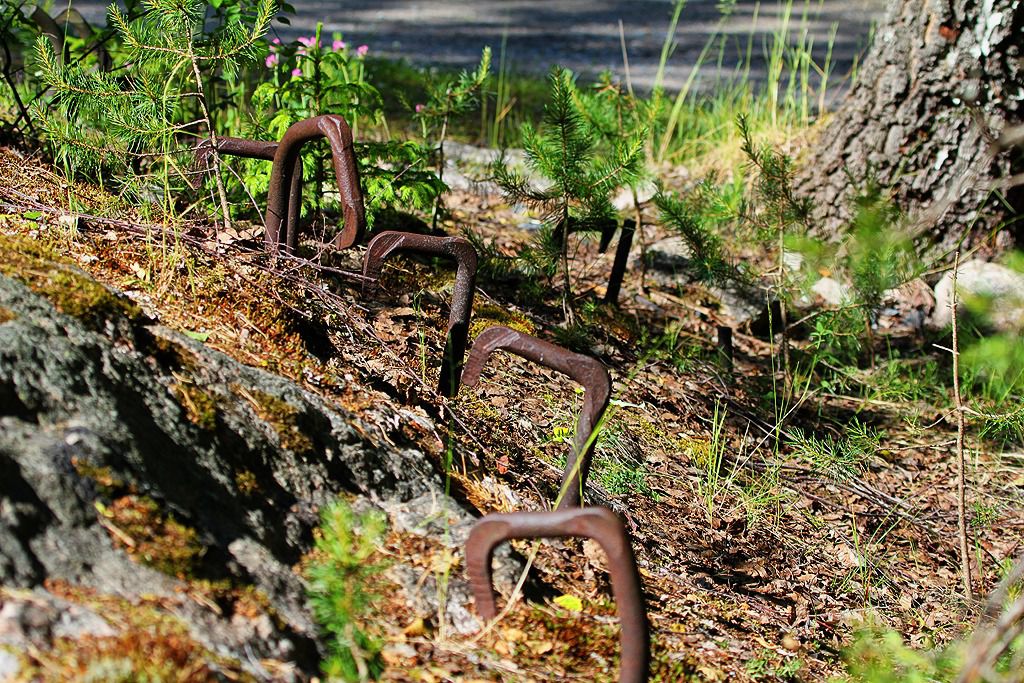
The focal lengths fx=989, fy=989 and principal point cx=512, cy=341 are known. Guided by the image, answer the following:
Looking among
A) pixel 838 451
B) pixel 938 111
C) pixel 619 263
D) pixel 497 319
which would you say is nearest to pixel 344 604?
pixel 497 319

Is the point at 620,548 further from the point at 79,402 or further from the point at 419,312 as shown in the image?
the point at 419,312

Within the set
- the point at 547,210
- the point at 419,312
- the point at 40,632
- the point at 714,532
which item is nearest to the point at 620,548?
the point at 40,632

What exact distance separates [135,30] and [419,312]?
3.62 feet

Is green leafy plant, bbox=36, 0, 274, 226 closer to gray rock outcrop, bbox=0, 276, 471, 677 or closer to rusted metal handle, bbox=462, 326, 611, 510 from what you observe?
gray rock outcrop, bbox=0, 276, 471, 677

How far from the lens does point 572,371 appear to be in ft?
6.31

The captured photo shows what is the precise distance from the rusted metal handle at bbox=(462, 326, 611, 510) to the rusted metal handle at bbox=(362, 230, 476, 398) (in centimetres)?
42

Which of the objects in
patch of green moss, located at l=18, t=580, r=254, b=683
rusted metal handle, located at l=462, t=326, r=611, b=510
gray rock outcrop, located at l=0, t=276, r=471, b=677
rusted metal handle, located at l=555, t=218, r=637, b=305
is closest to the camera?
patch of green moss, located at l=18, t=580, r=254, b=683

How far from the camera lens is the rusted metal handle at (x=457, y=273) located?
8.07 feet

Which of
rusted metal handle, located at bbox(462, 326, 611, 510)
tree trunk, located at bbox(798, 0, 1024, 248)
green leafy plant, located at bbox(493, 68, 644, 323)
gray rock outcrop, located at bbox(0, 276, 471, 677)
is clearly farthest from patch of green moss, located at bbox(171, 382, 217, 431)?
tree trunk, located at bbox(798, 0, 1024, 248)

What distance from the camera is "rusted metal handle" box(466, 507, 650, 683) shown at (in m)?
1.57

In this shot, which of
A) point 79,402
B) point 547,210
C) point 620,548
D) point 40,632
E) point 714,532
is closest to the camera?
point 40,632

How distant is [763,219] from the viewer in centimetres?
335

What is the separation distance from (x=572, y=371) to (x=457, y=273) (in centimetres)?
66

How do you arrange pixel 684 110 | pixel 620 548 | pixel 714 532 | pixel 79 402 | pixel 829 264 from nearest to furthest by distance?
pixel 620 548 < pixel 79 402 < pixel 714 532 < pixel 829 264 < pixel 684 110
